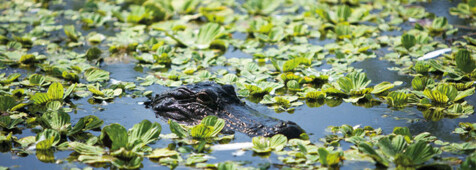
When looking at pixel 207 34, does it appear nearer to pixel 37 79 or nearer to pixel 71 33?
pixel 71 33

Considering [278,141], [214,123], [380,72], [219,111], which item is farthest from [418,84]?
[214,123]

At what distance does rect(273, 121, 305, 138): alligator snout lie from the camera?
3576mm

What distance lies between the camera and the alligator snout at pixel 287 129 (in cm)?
358

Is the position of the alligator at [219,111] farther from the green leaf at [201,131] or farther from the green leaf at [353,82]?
the green leaf at [353,82]

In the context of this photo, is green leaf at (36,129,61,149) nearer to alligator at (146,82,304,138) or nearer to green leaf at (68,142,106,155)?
green leaf at (68,142,106,155)

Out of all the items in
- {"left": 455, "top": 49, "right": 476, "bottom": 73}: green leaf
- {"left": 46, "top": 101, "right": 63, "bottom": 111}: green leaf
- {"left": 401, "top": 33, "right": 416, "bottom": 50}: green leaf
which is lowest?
{"left": 46, "top": 101, "right": 63, "bottom": 111}: green leaf

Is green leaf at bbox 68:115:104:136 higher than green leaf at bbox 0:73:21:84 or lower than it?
lower

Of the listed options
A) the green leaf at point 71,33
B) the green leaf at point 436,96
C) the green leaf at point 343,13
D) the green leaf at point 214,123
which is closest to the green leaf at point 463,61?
the green leaf at point 436,96

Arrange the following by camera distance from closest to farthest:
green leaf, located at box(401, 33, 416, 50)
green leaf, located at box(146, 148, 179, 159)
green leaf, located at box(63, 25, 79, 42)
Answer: green leaf, located at box(146, 148, 179, 159) → green leaf, located at box(401, 33, 416, 50) → green leaf, located at box(63, 25, 79, 42)

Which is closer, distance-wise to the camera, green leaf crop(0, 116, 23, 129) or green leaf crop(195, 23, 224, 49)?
green leaf crop(0, 116, 23, 129)

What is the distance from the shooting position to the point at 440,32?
6.26 m

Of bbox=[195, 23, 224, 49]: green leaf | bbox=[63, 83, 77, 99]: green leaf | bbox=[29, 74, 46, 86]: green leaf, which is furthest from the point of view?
bbox=[195, 23, 224, 49]: green leaf

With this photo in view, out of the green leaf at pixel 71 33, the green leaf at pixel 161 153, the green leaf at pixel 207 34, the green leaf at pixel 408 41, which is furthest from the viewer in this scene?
the green leaf at pixel 71 33

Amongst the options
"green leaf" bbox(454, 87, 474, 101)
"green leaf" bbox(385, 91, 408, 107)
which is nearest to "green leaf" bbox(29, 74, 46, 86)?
"green leaf" bbox(385, 91, 408, 107)
